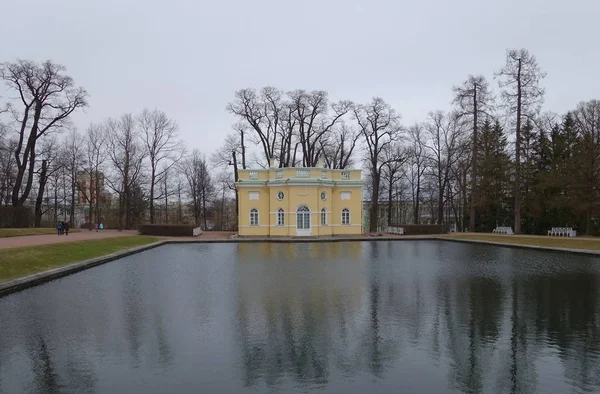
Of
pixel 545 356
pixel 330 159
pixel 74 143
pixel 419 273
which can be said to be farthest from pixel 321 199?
pixel 545 356

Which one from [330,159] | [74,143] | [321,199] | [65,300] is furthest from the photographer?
[330,159]

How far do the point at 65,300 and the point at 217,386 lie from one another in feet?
23.9

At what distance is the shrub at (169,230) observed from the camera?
3781 centimetres

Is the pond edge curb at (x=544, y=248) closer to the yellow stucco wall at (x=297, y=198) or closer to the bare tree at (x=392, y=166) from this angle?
the yellow stucco wall at (x=297, y=198)

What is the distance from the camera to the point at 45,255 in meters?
18.0

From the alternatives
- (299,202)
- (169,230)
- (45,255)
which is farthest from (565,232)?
(45,255)

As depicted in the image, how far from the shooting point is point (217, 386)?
5473 millimetres

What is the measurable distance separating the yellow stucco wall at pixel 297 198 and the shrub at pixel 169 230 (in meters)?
4.48

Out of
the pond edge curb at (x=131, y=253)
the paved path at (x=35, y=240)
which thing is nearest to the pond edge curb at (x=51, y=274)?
the pond edge curb at (x=131, y=253)

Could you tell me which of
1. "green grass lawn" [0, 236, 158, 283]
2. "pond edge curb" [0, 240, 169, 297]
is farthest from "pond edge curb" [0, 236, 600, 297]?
"green grass lawn" [0, 236, 158, 283]

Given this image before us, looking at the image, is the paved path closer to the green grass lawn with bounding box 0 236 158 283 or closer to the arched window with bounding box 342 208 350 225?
the green grass lawn with bounding box 0 236 158 283

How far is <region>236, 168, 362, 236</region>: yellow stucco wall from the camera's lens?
36.8 m

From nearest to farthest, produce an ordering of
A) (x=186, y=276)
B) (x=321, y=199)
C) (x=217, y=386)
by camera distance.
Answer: (x=217, y=386), (x=186, y=276), (x=321, y=199)

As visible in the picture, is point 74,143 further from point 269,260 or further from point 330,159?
point 269,260
